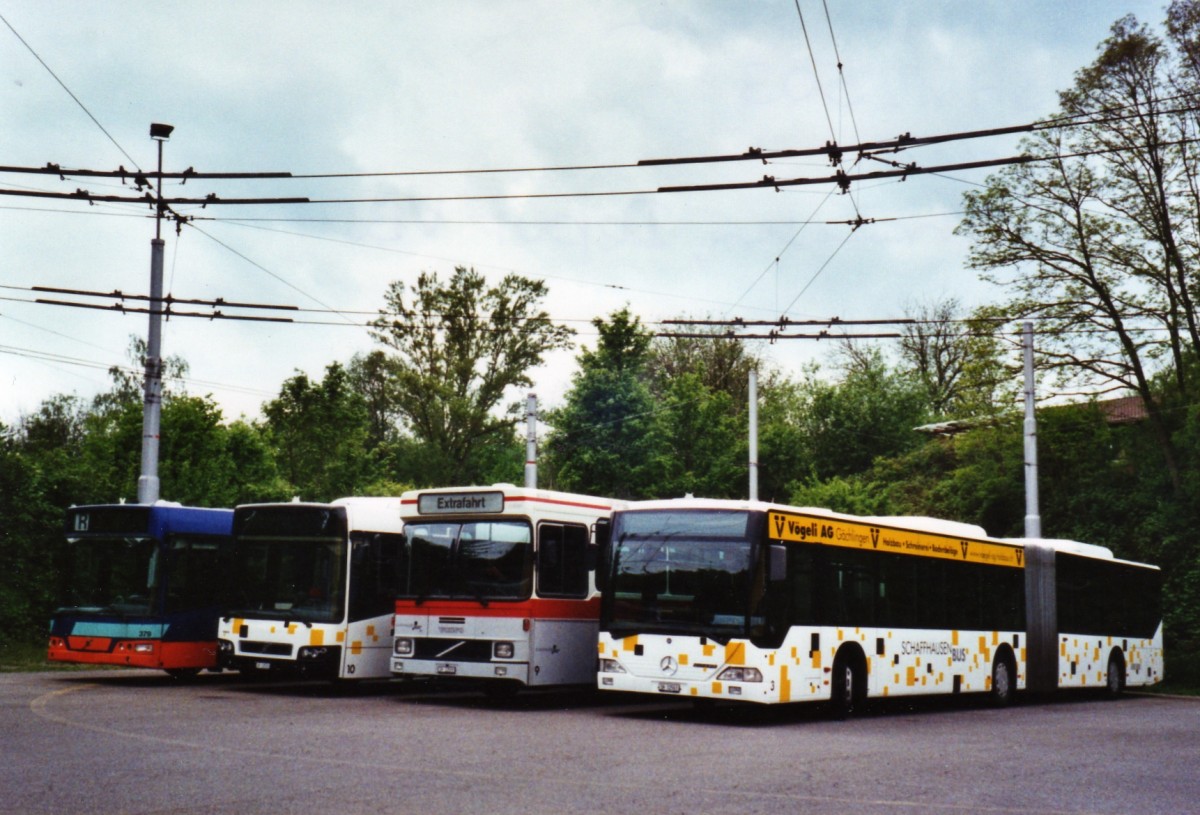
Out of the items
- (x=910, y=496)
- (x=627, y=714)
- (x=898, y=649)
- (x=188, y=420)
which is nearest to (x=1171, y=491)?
(x=910, y=496)

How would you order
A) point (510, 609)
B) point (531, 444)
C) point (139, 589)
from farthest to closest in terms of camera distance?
point (531, 444) → point (139, 589) → point (510, 609)

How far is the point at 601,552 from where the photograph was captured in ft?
61.2

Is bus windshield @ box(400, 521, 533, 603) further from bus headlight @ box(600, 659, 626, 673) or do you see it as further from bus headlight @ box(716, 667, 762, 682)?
bus headlight @ box(716, 667, 762, 682)

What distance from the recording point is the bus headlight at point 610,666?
17.9m

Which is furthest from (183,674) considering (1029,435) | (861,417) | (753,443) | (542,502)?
(861,417)

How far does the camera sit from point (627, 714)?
1866cm

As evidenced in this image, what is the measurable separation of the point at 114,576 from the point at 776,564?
10.8m

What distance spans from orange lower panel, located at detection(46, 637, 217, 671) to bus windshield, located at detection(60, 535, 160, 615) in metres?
0.53

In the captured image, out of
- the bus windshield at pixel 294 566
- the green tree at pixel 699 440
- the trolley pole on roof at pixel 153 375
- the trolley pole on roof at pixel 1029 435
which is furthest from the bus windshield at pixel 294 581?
the green tree at pixel 699 440

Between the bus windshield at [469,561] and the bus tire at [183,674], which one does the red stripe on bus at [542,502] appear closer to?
the bus windshield at [469,561]

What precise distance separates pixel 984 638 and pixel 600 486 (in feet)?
113

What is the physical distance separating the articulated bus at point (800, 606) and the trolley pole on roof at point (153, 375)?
37.1 feet

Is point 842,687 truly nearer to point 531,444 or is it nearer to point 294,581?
point 294,581

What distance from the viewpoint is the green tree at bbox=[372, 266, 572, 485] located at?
184ft
